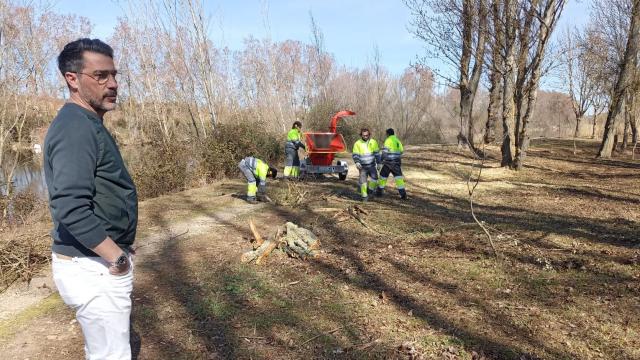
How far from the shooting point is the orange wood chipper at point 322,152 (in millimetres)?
12906

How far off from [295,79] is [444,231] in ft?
70.2

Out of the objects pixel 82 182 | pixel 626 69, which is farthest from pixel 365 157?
pixel 626 69

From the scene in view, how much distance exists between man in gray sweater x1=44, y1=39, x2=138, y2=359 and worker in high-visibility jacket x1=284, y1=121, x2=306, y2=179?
1021cm

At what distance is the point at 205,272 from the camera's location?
5.80 meters

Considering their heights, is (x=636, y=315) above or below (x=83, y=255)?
below

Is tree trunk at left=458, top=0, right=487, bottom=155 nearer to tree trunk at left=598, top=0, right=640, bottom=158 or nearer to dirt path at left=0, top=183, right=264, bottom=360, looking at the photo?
tree trunk at left=598, top=0, right=640, bottom=158

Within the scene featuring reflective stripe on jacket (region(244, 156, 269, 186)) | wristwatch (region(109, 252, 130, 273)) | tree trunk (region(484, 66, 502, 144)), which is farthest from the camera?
tree trunk (region(484, 66, 502, 144))

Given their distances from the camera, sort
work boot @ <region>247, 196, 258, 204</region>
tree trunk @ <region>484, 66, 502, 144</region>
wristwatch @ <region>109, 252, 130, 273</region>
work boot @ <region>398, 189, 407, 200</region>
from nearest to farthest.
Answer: wristwatch @ <region>109, 252, 130, 273</region> → work boot @ <region>247, 196, 258, 204</region> → work boot @ <region>398, 189, 407, 200</region> → tree trunk @ <region>484, 66, 502, 144</region>

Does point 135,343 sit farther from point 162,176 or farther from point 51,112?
point 51,112

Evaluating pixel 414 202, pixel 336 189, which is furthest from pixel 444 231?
pixel 336 189

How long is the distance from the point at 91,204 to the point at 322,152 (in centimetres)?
1099

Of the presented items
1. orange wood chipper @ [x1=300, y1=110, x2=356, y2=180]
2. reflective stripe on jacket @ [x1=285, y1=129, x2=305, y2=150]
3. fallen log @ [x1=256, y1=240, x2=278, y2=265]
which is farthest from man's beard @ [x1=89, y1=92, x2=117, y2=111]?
orange wood chipper @ [x1=300, y1=110, x2=356, y2=180]

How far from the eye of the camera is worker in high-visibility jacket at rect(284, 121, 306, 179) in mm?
12312

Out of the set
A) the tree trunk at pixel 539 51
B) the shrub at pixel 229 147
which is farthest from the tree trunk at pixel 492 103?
the shrub at pixel 229 147
